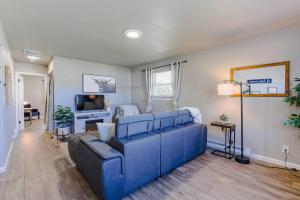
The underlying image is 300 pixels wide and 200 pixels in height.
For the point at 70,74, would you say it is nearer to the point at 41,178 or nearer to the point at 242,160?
the point at 41,178

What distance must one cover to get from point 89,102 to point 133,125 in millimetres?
3271

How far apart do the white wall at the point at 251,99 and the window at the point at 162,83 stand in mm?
577

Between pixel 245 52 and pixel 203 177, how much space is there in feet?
8.13

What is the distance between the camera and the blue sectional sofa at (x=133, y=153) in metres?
1.59

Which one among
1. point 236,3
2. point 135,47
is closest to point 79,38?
point 135,47

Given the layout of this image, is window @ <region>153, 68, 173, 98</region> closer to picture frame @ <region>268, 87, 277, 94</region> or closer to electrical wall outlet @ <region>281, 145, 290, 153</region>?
picture frame @ <region>268, 87, 277, 94</region>

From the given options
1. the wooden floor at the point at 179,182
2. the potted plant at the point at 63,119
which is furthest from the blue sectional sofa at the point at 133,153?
the potted plant at the point at 63,119

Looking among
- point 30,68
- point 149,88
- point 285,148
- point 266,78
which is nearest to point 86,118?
point 149,88

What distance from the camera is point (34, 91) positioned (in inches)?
327

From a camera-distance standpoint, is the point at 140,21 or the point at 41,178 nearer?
the point at 41,178

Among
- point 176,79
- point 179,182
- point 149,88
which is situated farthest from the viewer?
point 149,88

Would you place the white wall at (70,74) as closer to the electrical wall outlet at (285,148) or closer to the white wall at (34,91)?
the electrical wall outlet at (285,148)

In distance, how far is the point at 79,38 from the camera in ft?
9.76

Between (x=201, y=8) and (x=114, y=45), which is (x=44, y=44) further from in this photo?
(x=201, y=8)
